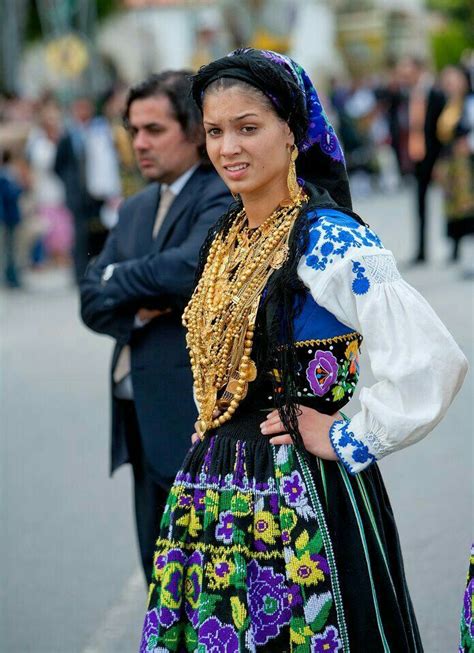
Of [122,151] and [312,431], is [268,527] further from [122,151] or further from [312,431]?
[122,151]

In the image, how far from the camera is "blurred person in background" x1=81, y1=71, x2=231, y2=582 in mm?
4180

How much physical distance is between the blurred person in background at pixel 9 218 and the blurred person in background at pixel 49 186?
98cm

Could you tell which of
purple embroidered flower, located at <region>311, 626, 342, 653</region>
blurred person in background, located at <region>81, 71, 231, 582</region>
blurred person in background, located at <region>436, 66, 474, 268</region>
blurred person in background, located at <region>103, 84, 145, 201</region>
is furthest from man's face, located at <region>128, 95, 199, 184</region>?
blurred person in background, located at <region>436, 66, 474, 268</region>

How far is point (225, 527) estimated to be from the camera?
299 centimetres

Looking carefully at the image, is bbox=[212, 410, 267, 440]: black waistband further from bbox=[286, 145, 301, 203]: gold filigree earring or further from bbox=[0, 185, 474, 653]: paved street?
bbox=[0, 185, 474, 653]: paved street

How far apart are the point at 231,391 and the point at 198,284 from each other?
342mm

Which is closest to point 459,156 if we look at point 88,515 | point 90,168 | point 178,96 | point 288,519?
point 90,168

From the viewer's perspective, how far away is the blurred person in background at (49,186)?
53.9 ft

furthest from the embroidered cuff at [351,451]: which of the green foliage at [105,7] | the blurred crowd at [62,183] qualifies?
the green foliage at [105,7]

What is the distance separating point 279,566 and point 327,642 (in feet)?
0.64

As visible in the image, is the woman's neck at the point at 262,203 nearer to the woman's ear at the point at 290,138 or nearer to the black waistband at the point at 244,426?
the woman's ear at the point at 290,138

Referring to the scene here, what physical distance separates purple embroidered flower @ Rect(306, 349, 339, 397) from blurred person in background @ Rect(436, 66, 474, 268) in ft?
32.3

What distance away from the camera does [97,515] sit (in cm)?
644

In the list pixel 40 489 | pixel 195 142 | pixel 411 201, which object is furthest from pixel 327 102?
pixel 195 142
